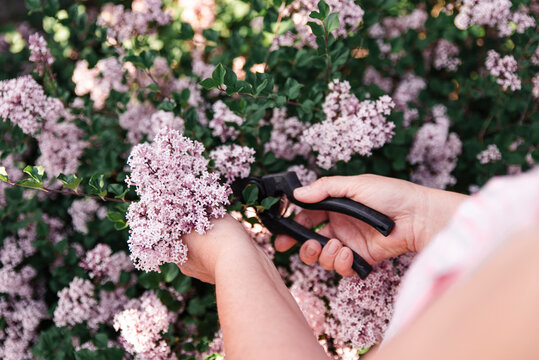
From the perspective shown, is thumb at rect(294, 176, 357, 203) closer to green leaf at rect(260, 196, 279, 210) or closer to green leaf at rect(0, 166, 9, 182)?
green leaf at rect(260, 196, 279, 210)

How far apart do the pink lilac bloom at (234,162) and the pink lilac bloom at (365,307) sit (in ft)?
1.83

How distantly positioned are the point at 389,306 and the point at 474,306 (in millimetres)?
1038

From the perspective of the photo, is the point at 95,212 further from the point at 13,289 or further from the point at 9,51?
the point at 9,51

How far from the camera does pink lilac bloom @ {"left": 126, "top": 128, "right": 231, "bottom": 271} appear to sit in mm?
1155

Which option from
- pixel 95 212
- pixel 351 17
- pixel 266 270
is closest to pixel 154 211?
pixel 266 270

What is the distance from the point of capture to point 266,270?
1.10 metres

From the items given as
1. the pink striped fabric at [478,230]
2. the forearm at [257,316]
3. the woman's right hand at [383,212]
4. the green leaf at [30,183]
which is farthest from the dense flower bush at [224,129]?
the pink striped fabric at [478,230]

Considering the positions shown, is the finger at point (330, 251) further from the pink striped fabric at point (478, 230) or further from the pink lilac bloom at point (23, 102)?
the pink lilac bloom at point (23, 102)

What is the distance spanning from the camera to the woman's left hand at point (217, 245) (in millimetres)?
1130

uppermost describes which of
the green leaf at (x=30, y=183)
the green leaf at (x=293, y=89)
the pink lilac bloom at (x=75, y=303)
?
the green leaf at (x=293, y=89)

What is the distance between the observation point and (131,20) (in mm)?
1808

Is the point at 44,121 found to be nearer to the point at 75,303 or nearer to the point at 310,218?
the point at 75,303

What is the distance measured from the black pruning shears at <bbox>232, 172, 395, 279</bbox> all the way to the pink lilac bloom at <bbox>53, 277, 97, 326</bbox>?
78cm

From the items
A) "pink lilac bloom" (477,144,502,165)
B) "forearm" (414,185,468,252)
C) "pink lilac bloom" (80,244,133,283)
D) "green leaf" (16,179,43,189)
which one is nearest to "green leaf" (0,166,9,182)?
"green leaf" (16,179,43,189)
